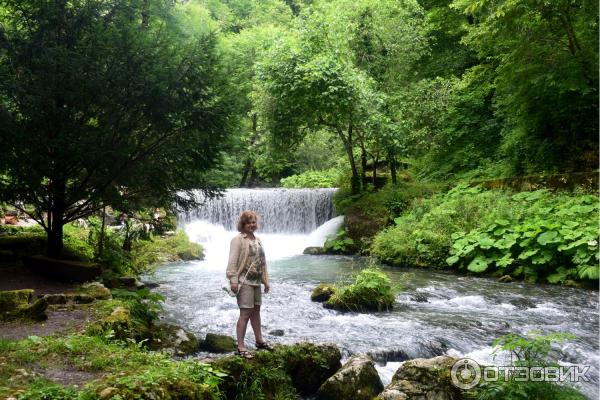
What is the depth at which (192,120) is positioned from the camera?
328 inches

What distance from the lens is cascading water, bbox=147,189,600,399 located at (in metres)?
6.71

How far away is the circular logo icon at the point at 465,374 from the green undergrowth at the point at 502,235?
21.1ft

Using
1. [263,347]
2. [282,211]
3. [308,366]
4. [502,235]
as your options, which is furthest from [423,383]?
[282,211]

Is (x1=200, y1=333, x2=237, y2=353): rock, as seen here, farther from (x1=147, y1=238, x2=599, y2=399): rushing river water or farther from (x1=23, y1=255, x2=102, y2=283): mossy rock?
(x1=23, y1=255, x2=102, y2=283): mossy rock

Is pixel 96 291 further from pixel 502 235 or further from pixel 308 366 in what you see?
pixel 502 235

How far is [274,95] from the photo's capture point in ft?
58.4

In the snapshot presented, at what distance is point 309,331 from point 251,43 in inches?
1149

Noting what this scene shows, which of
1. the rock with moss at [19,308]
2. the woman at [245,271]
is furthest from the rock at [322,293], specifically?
the rock with moss at [19,308]

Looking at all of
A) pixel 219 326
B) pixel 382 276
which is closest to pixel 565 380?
pixel 382 276

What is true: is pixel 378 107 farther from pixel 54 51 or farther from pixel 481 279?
pixel 54 51

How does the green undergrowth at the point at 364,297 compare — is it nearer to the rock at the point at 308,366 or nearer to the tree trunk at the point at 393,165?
the rock at the point at 308,366

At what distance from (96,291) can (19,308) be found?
1443 mm

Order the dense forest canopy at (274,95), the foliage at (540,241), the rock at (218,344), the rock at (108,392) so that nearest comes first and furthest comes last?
the rock at (108,392)
the rock at (218,344)
the dense forest canopy at (274,95)
the foliage at (540,241)

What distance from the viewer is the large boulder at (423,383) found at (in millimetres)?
4855
